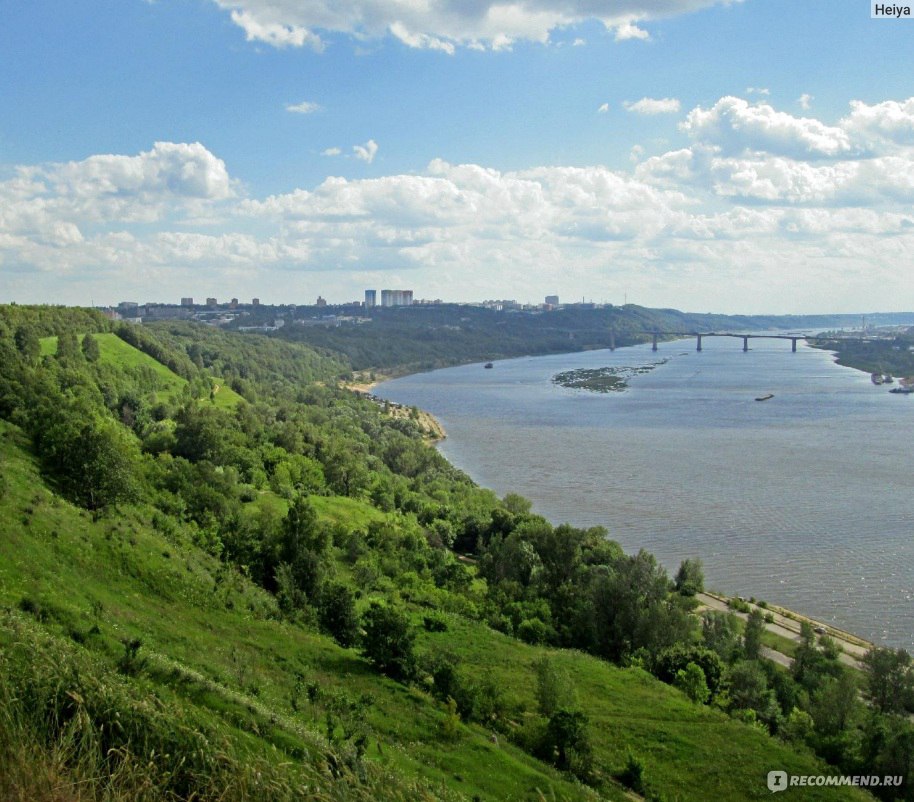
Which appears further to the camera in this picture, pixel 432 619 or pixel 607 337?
pixel 607 337

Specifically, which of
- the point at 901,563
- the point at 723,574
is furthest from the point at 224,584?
the point at 901,563

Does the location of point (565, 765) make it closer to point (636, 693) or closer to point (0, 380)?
point (636, 693)

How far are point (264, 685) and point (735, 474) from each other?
1468 inches

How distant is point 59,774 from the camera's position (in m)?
4.70

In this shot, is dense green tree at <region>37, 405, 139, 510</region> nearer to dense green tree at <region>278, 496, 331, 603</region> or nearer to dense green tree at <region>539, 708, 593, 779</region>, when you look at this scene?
dense green tree at <region>278, 496, 331, 603</region>

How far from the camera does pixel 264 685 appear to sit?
11922mm

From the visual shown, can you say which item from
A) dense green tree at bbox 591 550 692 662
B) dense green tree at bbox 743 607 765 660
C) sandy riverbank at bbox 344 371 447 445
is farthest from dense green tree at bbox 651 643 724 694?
sandy riverbank at bbox 344 371 447 445

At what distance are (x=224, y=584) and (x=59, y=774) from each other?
13291mm

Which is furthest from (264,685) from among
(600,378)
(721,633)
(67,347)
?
(600,378)

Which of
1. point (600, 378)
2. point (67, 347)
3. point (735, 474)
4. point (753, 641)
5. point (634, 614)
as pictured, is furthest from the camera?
point (600, 378)

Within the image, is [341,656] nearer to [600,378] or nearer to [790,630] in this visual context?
[790,630]

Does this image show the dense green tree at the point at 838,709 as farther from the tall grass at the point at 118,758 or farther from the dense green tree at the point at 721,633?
the tall grass at the point at 118,758

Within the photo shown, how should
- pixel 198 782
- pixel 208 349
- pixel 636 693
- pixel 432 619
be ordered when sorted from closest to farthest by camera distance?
pixel 198 782, pixel 636 693, pixel 432 619, pixel 208 349

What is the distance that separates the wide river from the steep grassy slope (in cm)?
1148
